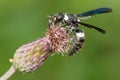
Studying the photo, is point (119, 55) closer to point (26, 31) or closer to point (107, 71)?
point (107, 71)

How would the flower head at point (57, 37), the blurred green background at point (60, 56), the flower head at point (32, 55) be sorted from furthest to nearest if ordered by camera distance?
the blurred green background at point (60, 56) < the flower head at point (57, 37) < the flower head at point (32, 55)

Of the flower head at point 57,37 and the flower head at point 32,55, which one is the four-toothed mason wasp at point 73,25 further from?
the flower head at point 32,55

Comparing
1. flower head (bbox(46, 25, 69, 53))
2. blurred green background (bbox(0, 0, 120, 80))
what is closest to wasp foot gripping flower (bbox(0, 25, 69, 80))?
flower head (bbox(46, 25, 69, 53))

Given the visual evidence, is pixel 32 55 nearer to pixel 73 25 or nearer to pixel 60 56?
pixel 73 25

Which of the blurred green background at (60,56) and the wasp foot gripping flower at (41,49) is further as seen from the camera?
the blurred green background at (60,56)

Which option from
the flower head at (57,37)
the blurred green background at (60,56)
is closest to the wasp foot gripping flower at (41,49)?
the flower head at (57,37)

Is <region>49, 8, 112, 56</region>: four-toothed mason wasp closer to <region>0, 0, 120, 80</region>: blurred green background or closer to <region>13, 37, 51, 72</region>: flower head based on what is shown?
<region>13, 37, 51, 72</region>: flower head

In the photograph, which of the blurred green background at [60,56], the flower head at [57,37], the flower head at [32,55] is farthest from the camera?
the blurred green background at [60,56]
